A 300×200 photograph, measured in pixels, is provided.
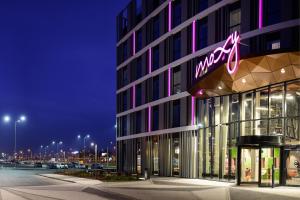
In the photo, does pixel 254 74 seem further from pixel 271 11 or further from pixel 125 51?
pixel 125 51

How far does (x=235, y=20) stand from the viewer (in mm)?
38062

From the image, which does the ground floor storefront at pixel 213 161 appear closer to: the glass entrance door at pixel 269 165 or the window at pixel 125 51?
the glass entrance door at pixel 269 165

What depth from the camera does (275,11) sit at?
33906 millimetres

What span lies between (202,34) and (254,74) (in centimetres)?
1362

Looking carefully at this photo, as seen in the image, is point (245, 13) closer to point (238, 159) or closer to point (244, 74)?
point (244, 74)

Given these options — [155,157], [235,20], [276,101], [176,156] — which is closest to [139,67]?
[155,157]

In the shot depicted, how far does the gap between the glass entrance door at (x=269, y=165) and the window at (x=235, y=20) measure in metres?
10.8

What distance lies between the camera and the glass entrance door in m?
30.1

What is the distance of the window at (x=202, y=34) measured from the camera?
139ft

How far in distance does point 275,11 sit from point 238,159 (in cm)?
1036

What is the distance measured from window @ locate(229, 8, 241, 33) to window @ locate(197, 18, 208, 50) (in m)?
3.88

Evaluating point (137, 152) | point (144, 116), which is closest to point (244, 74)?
point (144, 116)

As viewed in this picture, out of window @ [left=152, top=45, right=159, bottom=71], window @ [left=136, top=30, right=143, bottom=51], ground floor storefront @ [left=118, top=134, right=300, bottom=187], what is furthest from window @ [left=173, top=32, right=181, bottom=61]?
window @ [left=136, top=30, right=143, bottom=51]

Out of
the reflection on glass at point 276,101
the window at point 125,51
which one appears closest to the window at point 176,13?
the window at point 125,51
